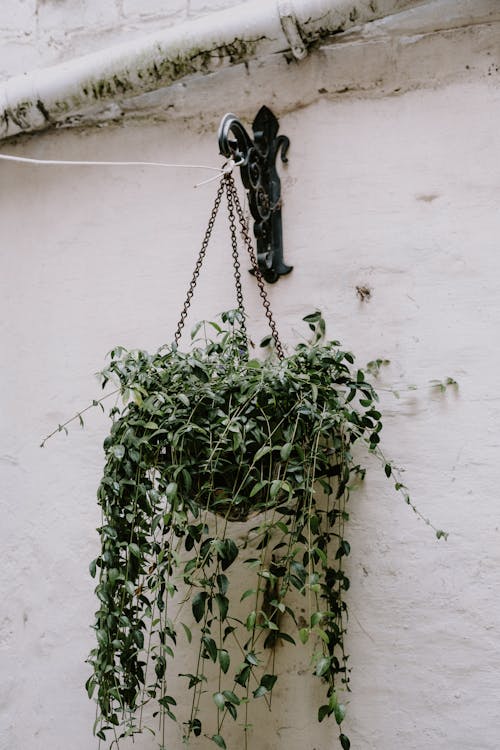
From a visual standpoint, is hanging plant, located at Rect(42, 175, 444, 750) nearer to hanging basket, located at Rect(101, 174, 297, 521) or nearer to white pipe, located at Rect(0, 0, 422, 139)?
hanging basket, located at Rect(101, 174, 297, 521)

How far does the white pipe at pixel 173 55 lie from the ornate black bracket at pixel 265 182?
18cm

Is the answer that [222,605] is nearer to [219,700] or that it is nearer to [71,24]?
[219,700]

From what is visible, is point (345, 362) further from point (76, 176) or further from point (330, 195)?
point (76, 176)

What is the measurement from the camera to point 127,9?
86.6 inches

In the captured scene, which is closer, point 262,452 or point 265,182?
point 262,452

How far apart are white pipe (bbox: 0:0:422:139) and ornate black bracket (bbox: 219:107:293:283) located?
0.18 meters

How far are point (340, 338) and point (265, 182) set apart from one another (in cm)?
44

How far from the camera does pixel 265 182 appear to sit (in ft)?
6.19

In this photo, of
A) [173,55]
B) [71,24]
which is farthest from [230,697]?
[71,24]

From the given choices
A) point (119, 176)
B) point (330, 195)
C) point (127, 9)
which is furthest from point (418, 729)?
point (127, 9)

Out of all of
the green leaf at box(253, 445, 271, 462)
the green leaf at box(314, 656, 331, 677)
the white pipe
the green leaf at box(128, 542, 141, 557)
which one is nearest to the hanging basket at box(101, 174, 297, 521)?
the green leaf at box(253, 445, 271, 462)

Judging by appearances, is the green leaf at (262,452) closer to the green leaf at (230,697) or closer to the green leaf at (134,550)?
the green leaf at (134,550)

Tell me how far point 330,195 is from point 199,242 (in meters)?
0.36

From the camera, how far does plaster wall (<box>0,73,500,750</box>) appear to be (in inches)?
61.4
